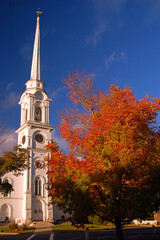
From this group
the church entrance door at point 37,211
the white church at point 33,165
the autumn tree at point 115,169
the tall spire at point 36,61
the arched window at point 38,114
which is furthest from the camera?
the tall spire at point 36,61

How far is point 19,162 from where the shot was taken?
23922 mm

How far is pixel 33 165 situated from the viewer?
43312mm

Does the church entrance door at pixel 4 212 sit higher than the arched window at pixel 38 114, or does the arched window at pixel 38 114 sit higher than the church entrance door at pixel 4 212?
the arched window at pixel 38 114

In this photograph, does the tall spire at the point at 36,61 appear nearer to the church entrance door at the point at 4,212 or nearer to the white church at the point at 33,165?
the white church at the point at 33,165

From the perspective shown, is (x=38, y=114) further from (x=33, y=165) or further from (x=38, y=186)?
(x=38, y=186)

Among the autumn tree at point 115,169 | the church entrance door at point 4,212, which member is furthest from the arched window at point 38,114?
the autumn tree at point 115,169

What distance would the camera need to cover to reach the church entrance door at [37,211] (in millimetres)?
40312

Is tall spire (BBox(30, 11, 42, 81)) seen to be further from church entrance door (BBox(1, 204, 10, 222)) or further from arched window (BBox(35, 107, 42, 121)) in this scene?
church entrance door (BBox(1, 204, 10, 222))

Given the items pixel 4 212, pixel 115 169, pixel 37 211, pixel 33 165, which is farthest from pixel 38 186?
pixel 115 169

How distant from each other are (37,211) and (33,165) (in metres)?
Answer: 7.73

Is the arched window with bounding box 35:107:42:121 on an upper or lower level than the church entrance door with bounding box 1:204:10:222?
upper

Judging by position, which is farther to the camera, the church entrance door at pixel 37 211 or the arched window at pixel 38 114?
the arched window at pixel 38 114

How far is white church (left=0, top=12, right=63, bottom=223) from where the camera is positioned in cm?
3950

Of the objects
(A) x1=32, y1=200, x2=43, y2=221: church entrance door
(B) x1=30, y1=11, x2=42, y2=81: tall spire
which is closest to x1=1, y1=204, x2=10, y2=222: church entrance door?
(A) x1=32, y1=200, x2=43, y2=221: church entrance door
